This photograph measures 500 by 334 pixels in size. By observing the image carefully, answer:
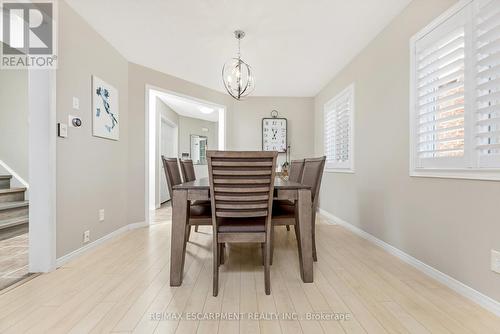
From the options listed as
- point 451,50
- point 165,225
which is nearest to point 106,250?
point 165,225

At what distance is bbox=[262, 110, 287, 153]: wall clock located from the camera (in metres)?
5.52

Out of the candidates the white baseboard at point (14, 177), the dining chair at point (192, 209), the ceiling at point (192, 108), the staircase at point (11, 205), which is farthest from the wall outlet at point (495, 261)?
the white baseboard at point (14, 177)

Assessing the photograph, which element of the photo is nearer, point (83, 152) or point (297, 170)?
point (83, 152)

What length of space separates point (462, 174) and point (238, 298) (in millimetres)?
1784

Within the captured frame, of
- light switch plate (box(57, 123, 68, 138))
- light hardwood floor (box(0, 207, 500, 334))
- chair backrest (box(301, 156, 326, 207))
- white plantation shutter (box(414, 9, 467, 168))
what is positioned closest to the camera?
light hardwood floor (box(0, 207, 500, 334))

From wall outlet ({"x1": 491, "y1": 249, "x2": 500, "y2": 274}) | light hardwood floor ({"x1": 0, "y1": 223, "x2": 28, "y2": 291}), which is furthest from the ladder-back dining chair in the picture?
light hardwood floor ({"x1": 0, "y1": 223, "x2": 28, "y2": 291})

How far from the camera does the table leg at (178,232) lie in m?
1.91

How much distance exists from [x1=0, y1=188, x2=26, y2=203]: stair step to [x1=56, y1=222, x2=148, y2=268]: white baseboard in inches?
66.8

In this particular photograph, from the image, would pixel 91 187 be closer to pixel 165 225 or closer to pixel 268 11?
pixel 165 225

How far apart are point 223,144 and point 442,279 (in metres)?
4.18

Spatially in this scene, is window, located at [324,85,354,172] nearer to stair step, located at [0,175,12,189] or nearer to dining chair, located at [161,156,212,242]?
A: dining chair, located at [161,156,212,242]

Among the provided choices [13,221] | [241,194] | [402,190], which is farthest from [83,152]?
[402,190]

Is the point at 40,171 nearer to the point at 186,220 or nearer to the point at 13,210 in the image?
the point at 186,220

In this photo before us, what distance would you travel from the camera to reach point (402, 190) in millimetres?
2508
